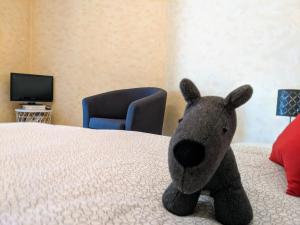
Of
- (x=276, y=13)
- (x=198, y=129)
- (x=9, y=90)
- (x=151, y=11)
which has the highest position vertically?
(x=151, y=11)

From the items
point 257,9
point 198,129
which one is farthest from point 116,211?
point 257,9

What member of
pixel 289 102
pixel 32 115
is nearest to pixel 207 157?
pixel 289 102

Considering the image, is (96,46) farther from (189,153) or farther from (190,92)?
(189,153)

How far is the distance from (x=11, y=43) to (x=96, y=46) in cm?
125

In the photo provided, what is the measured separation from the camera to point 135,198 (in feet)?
2.02

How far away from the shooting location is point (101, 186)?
674 mm

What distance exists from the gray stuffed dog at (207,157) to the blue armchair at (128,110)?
206cm

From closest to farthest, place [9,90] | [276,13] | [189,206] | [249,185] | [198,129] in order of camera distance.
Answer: [198,129] < [189,206] < [249,185] < [276,13] < [9,90]

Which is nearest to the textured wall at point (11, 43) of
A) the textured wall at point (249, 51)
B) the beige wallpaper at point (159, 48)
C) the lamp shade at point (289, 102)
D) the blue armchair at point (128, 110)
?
the beige wallpaper at point (159, 48)

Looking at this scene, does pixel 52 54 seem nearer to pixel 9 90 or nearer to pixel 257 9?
pixel 9 90

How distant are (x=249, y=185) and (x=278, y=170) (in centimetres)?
26

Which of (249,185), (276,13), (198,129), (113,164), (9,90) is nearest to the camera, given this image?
(198,129)

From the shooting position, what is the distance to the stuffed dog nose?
0.44m

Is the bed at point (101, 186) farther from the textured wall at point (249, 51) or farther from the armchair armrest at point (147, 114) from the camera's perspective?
the armchair armrest at point (147, 114)
